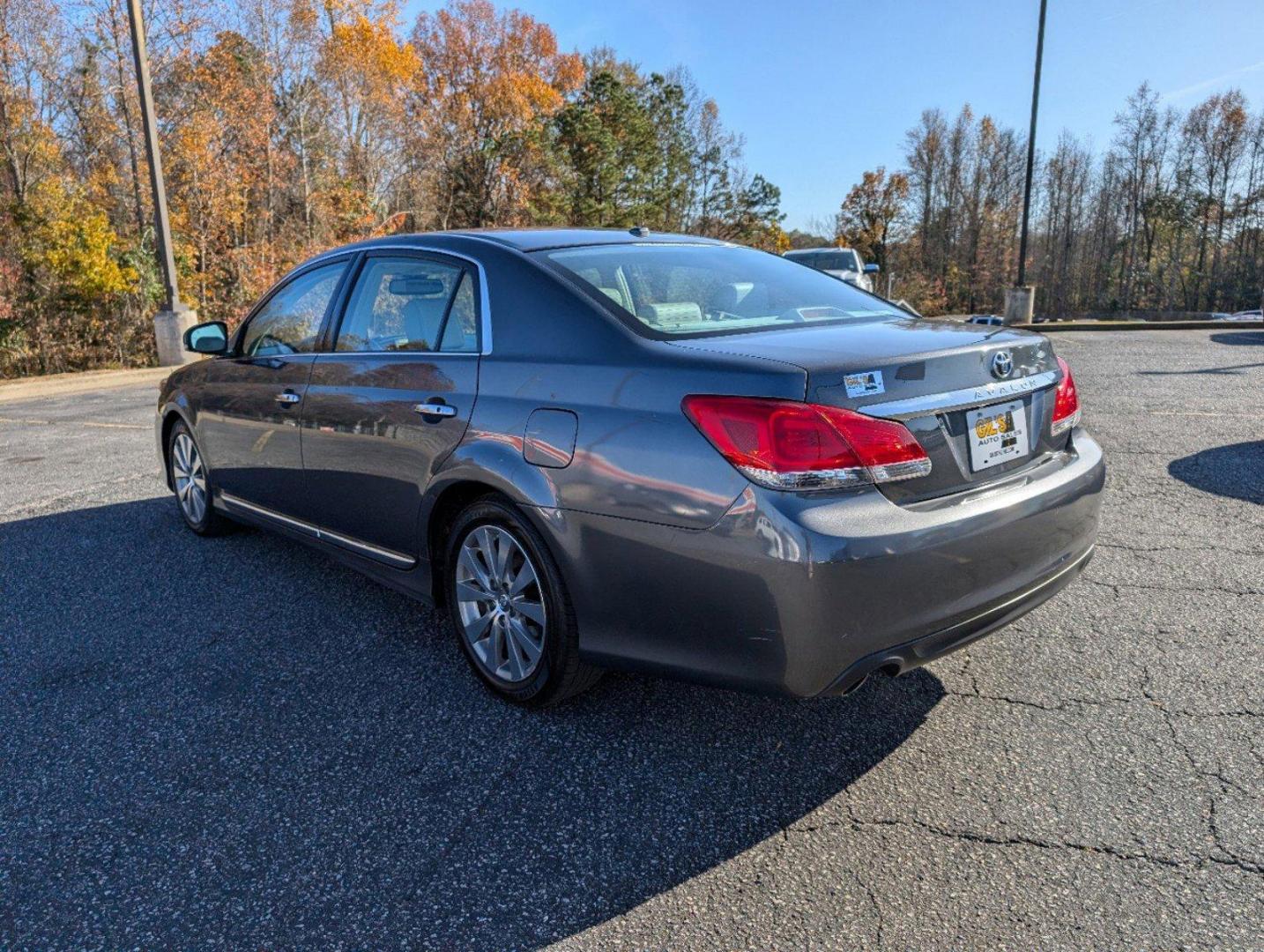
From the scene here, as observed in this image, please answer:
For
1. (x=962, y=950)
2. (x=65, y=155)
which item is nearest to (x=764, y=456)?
(x=962, y=950)

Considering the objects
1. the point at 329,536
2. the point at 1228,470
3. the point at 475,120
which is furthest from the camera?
the point at 475,120

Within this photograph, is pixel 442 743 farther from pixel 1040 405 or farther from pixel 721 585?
pixel 1040 405

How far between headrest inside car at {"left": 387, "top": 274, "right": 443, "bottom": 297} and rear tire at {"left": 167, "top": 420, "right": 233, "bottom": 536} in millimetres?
2088

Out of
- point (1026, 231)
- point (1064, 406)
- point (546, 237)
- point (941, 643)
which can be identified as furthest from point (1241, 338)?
point (941, 643)

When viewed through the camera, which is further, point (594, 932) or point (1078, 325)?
point (1078, 325)

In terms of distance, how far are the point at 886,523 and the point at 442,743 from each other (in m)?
1.56

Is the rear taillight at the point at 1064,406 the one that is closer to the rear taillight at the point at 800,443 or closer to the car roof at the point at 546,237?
the rear taillight at the point at 800,443

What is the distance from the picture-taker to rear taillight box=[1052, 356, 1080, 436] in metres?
2.87

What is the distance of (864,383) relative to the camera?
7.47 ft

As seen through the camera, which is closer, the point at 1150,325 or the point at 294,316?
the point at 294,316

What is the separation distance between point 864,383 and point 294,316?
295 centimetres

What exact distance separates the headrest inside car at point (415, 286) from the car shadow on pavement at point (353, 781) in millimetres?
1403

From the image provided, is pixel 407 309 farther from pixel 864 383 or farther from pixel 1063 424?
pixel 1063 424

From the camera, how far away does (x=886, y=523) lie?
222 centimetres
